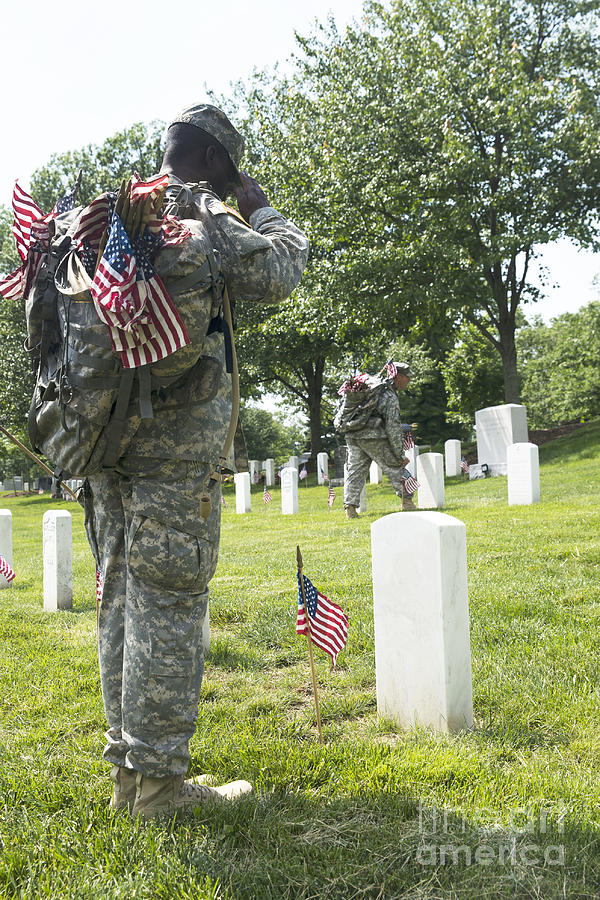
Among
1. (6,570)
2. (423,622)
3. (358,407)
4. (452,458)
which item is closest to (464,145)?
(452,458)

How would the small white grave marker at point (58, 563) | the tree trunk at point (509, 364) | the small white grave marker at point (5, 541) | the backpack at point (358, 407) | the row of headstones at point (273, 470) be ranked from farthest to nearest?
1. the row of headstones at point (273, 470)
2. the tree trunk at point (509, 364)
3. the backpack at point (358, 407)
4. the small white grave marker at point (5, 541)
5. the small white grave marker at point (58, 563)

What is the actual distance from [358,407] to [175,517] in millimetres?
9497

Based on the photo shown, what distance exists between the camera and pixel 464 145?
63.6 ft

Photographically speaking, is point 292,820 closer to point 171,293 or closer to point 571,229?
point 171,293

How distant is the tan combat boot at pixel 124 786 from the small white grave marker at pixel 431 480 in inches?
395

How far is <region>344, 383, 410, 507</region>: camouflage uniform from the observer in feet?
37.7

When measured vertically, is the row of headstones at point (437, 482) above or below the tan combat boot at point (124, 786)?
above

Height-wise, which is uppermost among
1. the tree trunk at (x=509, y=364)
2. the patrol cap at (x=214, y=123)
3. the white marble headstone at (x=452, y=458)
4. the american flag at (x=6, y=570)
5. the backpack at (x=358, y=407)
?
the tree trunk at (x=509, y=364)

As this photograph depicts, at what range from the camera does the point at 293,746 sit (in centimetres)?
299

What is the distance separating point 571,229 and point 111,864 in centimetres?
2178

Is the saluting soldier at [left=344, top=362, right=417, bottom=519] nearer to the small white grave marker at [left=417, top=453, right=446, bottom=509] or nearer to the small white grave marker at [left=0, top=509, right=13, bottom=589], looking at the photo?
the small white grave marker at [left=417, top=453, right=446, bottom=509]

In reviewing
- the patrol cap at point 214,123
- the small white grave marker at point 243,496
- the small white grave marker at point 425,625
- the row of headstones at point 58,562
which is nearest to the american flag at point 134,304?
the patrol cap at point 214,123

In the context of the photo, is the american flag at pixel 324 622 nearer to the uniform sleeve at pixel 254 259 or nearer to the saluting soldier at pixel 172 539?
the saluting soldier at pixel 172 539

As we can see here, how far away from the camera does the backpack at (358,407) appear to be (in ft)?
38.1
